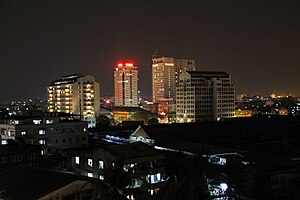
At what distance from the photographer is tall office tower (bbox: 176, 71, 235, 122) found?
50312 mm

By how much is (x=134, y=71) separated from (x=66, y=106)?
111 feet

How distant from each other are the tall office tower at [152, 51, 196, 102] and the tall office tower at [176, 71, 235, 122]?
1165 inches

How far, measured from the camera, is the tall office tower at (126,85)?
82500 mm

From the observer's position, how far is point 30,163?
55.4 feet

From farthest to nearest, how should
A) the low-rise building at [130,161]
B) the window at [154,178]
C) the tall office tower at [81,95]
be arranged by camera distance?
the tall office tower at [81,95] < the window at [154,178] < the low-rise building at [130,161]

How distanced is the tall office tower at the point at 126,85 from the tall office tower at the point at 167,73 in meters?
5.04

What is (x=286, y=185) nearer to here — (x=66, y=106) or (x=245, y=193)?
(x=245, y=193)

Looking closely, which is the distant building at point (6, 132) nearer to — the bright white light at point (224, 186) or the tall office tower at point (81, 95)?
the bright white light at point (224, 186)

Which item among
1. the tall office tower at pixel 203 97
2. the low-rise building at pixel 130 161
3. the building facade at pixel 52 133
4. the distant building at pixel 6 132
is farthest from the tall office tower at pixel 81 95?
the low-rise building at pixel 130 161

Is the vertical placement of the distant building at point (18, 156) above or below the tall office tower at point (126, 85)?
below

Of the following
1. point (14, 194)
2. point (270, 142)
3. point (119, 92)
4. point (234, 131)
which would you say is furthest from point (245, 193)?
point (119, 92)

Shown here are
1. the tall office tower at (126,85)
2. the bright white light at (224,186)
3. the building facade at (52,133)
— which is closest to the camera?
the bright white light at (224,186)

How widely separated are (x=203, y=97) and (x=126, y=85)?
35.4 meters

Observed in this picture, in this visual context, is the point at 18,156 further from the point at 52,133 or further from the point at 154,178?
the point at 154,178
